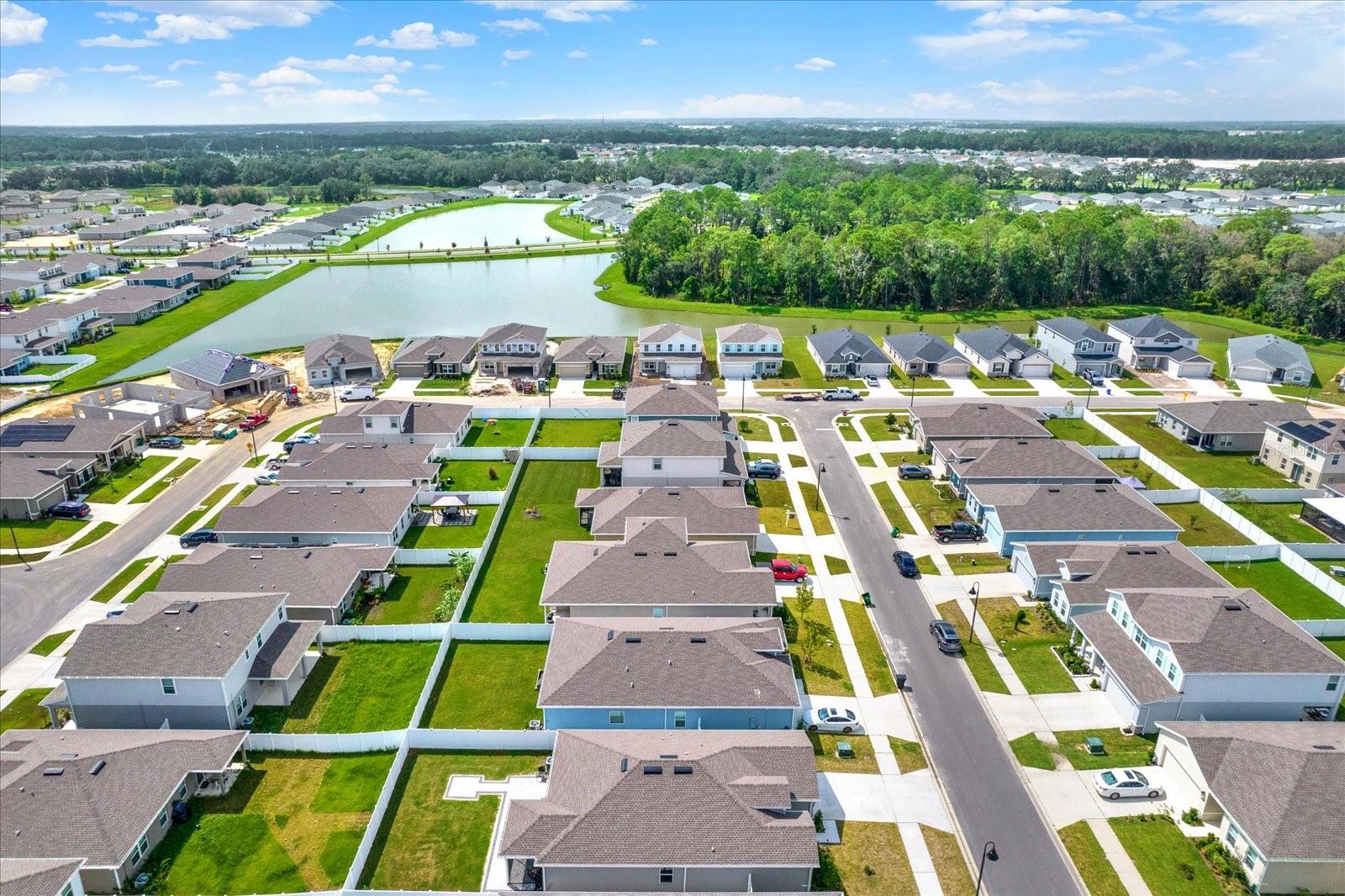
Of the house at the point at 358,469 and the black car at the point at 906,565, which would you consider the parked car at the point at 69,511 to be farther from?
the black car at the point at 906,565

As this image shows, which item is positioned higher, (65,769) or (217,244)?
(217,244)

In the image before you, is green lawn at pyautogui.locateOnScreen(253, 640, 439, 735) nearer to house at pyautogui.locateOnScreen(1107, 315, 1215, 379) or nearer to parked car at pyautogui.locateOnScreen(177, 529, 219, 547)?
parked car at pyautogui.locateOnScreen(177, 529, 219, 547)

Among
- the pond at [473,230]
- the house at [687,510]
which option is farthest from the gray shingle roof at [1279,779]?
the pond at [473,230]

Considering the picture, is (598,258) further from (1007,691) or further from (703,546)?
(1007,691)

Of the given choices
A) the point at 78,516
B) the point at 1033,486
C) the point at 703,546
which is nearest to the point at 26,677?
the point at 78,516

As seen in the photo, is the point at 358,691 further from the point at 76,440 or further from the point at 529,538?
the point at 76,440

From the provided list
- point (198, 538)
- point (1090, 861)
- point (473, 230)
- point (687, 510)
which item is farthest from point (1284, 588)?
point (473, 230)
